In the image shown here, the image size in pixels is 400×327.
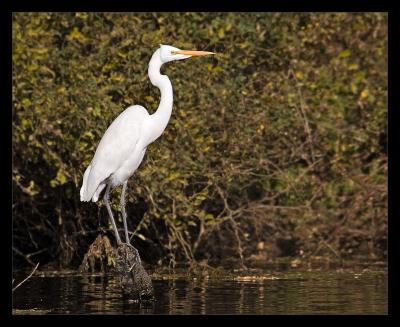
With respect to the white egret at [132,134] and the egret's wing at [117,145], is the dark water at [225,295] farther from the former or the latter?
the egret's wing at [117,145]

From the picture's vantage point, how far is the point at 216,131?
48.0 feet

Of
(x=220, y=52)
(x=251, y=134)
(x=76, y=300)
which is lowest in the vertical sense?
(x=76, y=300)

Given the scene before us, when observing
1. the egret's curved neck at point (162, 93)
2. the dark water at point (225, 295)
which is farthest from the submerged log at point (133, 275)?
the egret's curved neck at point (162, 93)

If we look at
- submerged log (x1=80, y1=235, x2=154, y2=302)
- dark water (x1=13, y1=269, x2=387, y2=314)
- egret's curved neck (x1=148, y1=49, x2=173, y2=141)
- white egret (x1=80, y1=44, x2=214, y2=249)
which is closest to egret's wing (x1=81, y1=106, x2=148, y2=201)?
white egret (x1=80, y1=44, x2=214, y2=249)

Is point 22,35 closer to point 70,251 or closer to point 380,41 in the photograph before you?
point 70,251

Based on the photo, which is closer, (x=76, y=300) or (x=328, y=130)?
(x=76, y=300)

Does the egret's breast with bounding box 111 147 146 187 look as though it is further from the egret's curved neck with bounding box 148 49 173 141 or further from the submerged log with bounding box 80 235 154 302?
the submerged log with bounding box 80 235 154 302

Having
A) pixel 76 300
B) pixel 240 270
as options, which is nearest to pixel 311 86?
pixel 240 270

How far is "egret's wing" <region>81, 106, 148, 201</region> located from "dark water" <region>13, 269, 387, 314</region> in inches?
45.7

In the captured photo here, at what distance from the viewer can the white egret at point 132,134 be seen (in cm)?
1097

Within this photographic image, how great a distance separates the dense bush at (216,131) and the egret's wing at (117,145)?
1944 mm

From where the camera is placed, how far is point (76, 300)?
11055 millimetres

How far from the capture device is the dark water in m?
10.2

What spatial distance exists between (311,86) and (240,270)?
106 inches
